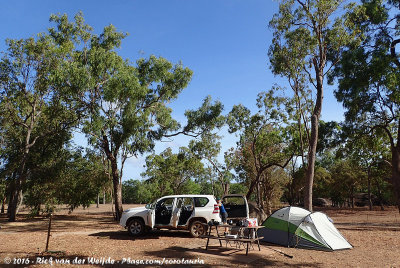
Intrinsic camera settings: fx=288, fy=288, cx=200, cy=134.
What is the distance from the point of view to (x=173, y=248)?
1020cm

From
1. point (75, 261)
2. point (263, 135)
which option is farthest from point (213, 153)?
point (75, 261)

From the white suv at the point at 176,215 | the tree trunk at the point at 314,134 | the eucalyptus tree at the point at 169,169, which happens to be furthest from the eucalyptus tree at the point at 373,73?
the eucalyptus tree at the point at 169,169

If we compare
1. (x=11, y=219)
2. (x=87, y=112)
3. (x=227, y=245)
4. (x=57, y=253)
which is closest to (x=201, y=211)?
(x=227, y=245)

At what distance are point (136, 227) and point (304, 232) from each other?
6939 millimetres

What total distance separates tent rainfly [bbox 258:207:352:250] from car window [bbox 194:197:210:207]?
2986 mm

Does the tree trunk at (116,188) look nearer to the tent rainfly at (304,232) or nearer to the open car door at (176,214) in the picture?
the open car door at (176,214)

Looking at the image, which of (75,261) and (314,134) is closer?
(75,261)

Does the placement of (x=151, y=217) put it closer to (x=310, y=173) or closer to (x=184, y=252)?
(x=184, y=252)

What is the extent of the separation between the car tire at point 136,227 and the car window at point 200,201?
8.26 feet

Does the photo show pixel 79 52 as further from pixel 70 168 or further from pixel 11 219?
pixel 11 219

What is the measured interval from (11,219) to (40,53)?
12.1 m

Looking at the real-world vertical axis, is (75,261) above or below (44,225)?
above

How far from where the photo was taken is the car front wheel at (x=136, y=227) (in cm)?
1255

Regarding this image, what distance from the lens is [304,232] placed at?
10914mm
